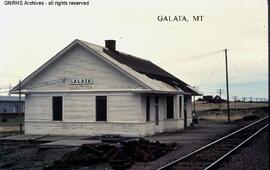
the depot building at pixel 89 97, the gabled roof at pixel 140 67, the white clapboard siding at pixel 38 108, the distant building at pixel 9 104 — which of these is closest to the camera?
the depot building at pixel 89 97

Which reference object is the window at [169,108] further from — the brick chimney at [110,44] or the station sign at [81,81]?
the station sign at [81,81]

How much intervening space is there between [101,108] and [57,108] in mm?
2762

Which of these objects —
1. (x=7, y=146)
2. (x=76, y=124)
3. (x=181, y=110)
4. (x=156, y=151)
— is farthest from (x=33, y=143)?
(x=181, y=110)

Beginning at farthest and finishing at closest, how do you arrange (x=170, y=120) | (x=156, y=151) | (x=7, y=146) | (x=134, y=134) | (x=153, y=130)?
(x=170, y=120) → (x=153, y=130) → (x=134, y=134) → (x=7, y=146) → (x=156, y=151)

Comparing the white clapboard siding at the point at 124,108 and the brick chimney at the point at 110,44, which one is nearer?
the white clapboard siding at the point at 124,108

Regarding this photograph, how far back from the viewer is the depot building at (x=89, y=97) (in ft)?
81.1

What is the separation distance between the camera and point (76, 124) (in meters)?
25.9

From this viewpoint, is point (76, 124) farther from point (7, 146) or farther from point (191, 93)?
point (191, 93)

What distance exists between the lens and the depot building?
81.1 ft

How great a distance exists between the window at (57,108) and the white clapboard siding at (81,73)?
2.24ft

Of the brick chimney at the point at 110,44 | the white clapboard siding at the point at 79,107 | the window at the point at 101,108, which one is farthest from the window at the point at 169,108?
the white clapboard siding at the point at 79,107

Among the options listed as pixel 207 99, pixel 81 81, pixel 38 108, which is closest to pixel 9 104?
pixel 207 99

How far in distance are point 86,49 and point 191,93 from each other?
10833 mm

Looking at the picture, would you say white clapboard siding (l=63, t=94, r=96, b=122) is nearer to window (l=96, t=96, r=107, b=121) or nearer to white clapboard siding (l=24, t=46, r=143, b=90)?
window (l=96, t=96, r=107, b=121)
